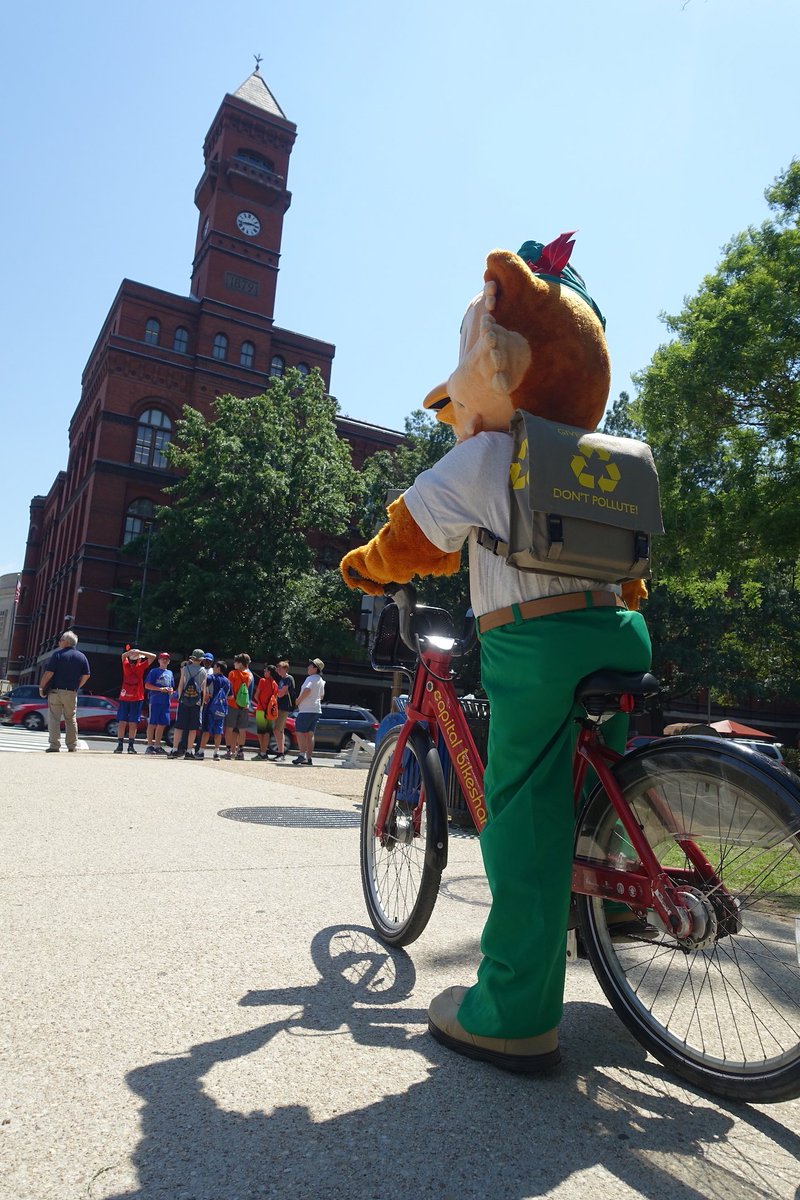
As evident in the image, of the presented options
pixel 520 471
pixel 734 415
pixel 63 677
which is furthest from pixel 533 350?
pixel 734 415

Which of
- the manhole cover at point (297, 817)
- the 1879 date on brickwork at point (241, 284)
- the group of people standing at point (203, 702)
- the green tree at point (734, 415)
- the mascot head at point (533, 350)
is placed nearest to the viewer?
the mascot head at point (533, 350)

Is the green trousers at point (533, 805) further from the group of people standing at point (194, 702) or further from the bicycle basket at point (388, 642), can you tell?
the group of people standing at point (194, 702)

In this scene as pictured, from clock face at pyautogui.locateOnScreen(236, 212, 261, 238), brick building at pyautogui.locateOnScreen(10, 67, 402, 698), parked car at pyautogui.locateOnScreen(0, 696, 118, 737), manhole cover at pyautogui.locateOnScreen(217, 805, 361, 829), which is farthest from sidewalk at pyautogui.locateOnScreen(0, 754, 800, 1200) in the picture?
clock face at pyautogui.locateOnScreen(236, 212, 261, 238)

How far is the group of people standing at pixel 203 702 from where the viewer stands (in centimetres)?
1331

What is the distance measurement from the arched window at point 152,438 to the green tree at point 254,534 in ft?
19.5

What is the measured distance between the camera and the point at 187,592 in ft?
102

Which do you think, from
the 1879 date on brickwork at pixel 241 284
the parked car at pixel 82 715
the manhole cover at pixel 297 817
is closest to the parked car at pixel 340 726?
the parked car at pixel 82 715

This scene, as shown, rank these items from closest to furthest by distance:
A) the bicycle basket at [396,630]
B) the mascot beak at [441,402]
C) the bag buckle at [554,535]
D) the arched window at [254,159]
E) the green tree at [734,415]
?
the bag buckle at [554,535], the mascot beak at [441,402], the bicycle basket at [396,630], the green tree at [734,415], the arched window at [254,159]

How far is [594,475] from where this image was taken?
2.21 meters

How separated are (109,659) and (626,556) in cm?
3673

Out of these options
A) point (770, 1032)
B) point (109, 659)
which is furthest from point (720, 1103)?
point (109, 659)

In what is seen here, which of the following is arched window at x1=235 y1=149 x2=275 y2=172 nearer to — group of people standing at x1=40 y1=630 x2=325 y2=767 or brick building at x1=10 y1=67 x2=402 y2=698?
brick building at x1=10 y1=67 x2=402 y2=698

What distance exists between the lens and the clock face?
46281 millimetres

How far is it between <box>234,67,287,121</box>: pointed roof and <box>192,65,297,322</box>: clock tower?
0.06 metres
